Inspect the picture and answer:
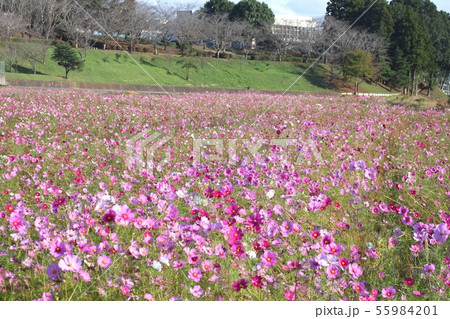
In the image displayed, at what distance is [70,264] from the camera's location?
1.80m

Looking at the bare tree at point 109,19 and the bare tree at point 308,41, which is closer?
the bare tree at point 109,19

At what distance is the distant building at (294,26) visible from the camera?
184 ft

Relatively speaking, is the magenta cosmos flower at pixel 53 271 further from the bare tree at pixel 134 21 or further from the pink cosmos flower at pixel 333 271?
the bare tree at pixel 134 21

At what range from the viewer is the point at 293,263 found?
193 centimetres

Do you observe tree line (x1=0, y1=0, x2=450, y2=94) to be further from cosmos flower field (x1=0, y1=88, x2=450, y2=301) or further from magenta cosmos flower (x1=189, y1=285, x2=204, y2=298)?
magenta cosmos flower (x1=189, y1=285, x2=204, y2=298)

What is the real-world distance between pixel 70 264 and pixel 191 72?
129ft

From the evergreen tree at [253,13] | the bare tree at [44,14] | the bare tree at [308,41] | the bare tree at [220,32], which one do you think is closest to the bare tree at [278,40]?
the bare tree at [308,41]

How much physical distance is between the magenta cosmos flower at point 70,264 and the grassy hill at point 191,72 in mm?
28218

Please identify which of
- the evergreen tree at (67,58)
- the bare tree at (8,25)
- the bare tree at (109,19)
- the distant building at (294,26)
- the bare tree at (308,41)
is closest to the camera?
the evergreen tree at (67,58)

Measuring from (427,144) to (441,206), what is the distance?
333 cm

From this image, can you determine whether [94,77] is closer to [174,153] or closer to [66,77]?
[66,77]

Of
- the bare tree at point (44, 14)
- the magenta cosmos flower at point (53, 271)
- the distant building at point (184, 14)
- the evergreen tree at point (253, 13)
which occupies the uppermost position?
the evergreen tree at point (253, 13)

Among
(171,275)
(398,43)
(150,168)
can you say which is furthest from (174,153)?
(398,43)

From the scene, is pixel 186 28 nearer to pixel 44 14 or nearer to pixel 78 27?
pixel 78 27
